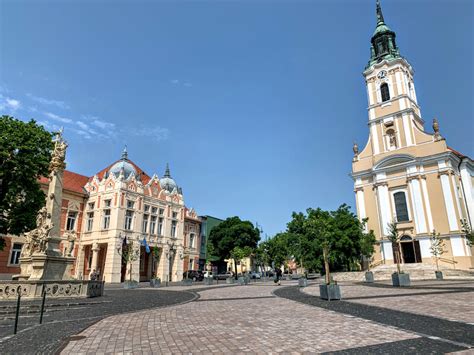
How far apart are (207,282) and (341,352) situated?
96.7 ft

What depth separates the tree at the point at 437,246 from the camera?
37938 mm

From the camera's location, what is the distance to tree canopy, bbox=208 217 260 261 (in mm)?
61719

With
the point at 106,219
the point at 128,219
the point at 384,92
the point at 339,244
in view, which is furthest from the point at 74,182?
the point at 384,92

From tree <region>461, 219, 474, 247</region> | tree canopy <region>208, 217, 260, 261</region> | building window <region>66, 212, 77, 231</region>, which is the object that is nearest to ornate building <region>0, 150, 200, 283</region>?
building window <region>66, 212, 77, 231</region>

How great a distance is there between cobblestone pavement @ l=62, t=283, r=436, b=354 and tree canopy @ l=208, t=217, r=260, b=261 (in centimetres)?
5159

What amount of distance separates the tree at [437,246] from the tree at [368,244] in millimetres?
7021

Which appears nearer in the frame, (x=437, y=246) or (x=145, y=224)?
(x=437, y=246)

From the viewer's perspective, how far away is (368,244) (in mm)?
42688

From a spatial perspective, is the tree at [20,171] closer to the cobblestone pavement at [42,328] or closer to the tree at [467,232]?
the cobblestone pavement at [42,328]

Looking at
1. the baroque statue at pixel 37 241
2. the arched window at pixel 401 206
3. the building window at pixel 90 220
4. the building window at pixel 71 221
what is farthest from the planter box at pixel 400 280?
the building window at pixel 71 221

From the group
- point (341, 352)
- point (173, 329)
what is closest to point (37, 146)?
point (173, 329)

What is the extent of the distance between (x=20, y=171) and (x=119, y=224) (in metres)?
18.6

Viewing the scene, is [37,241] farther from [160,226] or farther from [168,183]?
[168,183]

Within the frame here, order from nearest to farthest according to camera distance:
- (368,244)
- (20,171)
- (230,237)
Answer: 1. (20,171)
2. (368,244)
3. (230,237)
